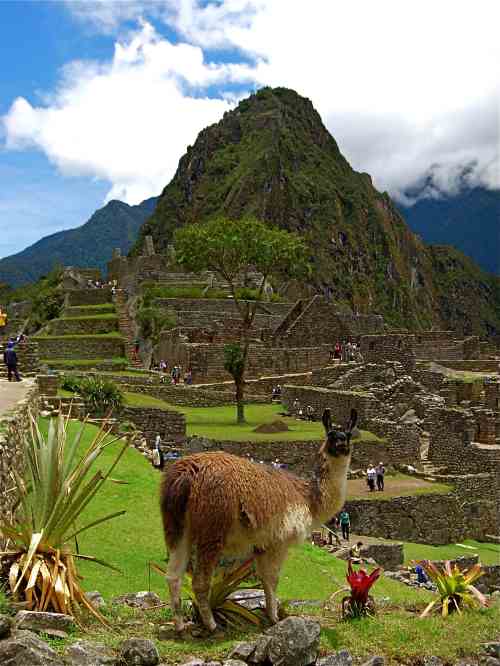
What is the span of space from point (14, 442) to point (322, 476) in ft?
16.0

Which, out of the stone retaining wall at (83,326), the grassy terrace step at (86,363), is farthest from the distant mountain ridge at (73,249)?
the grassy terrace step at (86,363)

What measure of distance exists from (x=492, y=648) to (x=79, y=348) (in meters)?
30.9

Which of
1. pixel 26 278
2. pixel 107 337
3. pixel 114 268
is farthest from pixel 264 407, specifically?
pixel 26 278

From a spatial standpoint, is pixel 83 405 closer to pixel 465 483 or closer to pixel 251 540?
pixel 465 483

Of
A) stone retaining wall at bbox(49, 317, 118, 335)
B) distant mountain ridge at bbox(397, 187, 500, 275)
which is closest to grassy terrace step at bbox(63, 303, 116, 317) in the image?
stone retaining wall at bbox(49, 317, 118, 335)

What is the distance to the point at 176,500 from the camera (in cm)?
565

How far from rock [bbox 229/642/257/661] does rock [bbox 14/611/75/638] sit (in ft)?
3.87

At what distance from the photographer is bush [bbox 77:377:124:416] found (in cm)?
1905

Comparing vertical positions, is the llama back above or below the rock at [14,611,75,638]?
above

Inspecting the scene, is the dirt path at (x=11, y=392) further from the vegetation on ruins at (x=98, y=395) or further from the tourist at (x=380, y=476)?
the tourist at (x=380, y=476)

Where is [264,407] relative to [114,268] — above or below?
below

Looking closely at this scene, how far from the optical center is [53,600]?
568cm

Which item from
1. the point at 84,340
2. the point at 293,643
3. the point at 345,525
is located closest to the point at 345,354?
the point at 84,340

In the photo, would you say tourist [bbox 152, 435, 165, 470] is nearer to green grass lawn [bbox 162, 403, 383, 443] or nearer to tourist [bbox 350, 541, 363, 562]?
green grass lawn [bbox 162, 403, 383, 443]
